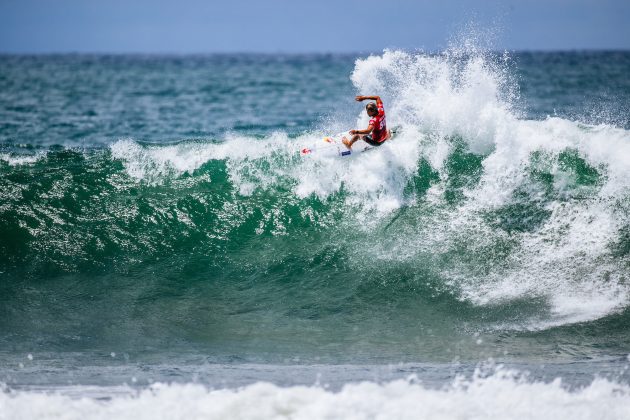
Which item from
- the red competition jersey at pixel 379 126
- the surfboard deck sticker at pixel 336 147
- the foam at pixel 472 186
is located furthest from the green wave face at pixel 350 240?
the red competition jersey at pixel 379 126

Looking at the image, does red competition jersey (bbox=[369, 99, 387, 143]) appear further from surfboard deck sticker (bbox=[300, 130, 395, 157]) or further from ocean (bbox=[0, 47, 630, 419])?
ocean (bbox=[0, 47, 630, 419])

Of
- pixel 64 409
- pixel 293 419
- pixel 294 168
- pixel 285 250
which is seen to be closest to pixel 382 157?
pixel 294 168

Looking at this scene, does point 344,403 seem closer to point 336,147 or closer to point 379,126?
point 379,126

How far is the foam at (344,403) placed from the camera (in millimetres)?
6145

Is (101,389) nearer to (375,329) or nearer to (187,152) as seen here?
(375,329)

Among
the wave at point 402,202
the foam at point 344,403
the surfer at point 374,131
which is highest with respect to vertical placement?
the surfer at point 374,131

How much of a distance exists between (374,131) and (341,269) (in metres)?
2.67

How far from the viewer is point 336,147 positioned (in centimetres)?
1169

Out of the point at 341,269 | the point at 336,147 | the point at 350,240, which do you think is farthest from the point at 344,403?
the point at 336,147

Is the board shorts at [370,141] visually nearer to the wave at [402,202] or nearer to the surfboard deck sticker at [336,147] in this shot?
the surfboard deck sticker at [336,147]

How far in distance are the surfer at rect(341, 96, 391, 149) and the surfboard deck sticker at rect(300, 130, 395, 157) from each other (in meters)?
0.11

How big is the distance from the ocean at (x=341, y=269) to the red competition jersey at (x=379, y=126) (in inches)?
28.5

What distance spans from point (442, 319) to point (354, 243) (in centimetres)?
250

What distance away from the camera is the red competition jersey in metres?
11.0
